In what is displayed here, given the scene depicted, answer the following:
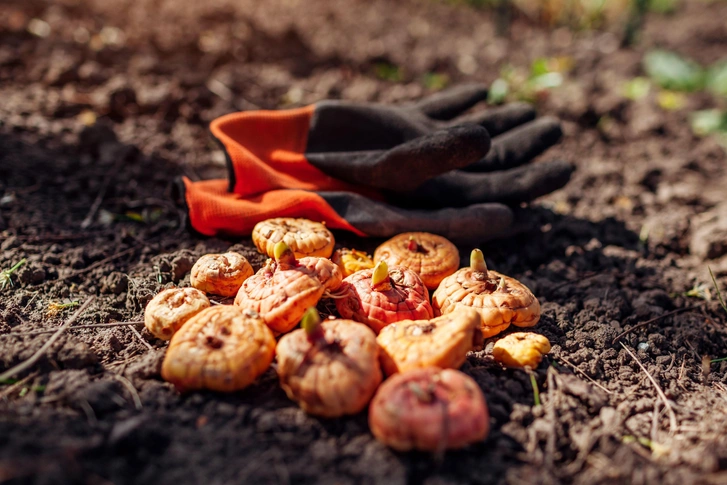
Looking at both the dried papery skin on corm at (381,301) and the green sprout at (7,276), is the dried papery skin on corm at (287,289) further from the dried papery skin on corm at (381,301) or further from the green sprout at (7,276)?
the green sprout at (7,276)

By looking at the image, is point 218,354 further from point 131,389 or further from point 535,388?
point 535,388

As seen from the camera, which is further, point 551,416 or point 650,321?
point 650,321

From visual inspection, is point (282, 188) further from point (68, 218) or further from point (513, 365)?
point (513, 365)

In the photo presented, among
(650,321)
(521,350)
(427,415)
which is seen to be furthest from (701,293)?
(427,415)

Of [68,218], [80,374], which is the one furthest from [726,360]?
[68,218]

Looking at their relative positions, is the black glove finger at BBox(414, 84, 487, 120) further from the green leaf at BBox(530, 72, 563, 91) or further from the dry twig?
the dry twig

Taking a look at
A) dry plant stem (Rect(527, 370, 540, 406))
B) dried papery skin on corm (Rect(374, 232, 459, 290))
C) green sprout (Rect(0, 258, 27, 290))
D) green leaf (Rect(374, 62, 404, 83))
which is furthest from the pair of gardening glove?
green leaf (Rect(374, 62, 404, 83))
